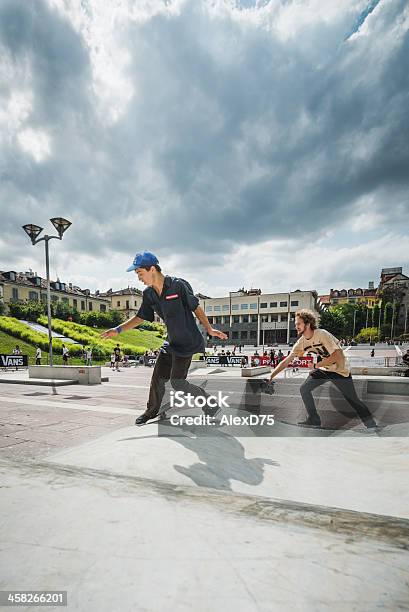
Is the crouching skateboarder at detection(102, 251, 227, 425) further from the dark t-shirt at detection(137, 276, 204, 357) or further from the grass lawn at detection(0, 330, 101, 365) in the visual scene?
the grass lawn at detection(0, 330, 101, 365)

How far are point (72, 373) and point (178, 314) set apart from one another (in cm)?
1160

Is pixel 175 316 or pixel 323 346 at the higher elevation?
pixel 175 316

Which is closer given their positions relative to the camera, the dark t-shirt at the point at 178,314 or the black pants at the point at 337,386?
the dark t-shirt at the point at 178,314

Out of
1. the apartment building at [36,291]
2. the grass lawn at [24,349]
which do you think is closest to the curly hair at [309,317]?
the grass lawn at [24,349]

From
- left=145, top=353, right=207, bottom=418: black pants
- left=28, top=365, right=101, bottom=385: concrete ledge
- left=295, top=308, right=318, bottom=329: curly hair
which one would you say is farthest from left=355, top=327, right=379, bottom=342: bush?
left=145, top=353, right=207, bottom=418: black pants

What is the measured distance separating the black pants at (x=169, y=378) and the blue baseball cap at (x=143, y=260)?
1179 mm

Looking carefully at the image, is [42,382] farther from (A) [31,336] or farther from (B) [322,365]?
(A) [31,336]

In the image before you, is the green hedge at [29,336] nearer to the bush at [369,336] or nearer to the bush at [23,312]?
the bush at [23,312]

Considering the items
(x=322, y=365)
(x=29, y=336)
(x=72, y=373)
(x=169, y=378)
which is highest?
(x=322, y=365)

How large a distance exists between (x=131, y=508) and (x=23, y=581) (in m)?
0.69

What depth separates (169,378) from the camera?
405 cm

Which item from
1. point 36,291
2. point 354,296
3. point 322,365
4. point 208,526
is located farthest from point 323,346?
point 354,296

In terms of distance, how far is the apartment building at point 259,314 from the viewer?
78938 millimetres

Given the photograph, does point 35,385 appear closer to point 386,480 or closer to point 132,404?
point 132,404
